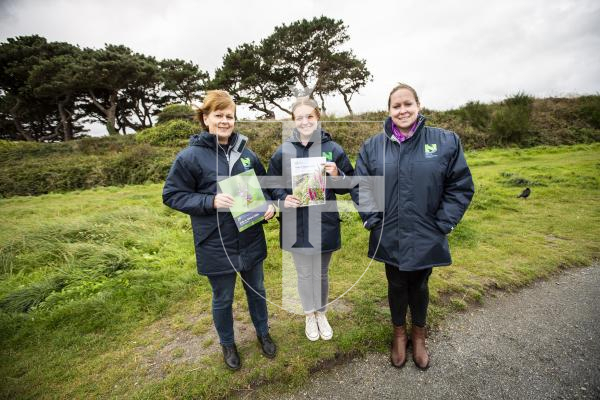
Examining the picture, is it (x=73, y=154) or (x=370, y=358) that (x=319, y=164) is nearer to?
(x=370, y=358)

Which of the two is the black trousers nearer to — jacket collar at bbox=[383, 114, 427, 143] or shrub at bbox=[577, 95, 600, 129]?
jacket collar at bbox=[383, 114, 427, 143]

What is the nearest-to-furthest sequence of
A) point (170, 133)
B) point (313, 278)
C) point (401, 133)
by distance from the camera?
1. point (401, 133)
2. point (313, 278)
3. point (170, 133)

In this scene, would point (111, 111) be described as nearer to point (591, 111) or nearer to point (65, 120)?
point (65, 120)

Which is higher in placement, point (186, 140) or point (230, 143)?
point (186, 140)

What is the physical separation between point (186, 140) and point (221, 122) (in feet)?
51.2

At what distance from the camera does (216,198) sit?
7.38ft

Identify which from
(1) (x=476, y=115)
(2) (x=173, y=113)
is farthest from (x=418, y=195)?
(2) (x=173, y=113)

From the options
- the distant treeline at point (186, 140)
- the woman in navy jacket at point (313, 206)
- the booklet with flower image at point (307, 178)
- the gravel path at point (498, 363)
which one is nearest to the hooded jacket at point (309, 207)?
the woman in navy jacket at point (313, 206)

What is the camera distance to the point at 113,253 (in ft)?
15.5

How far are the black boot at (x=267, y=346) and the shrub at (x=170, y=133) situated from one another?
15801mm

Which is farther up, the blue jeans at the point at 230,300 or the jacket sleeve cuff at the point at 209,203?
the jacket sleeve cuff at the point at 209,203

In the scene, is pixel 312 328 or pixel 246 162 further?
pixel 312 328

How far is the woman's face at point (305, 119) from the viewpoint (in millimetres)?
2527

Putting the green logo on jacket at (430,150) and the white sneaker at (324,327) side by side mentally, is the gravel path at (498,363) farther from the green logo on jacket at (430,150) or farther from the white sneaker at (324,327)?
the green logo on jacket at (430,150)
